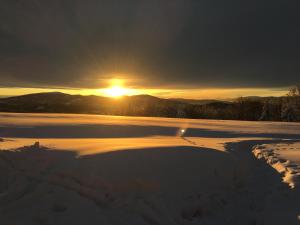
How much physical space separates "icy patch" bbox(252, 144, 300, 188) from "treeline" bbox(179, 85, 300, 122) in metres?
36.4

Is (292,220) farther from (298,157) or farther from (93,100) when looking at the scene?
(93,100)

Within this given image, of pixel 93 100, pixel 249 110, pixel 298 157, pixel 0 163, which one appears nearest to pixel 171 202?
pixel 0 163

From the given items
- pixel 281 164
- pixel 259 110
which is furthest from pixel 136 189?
pixel 259 110

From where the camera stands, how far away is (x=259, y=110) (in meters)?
66.9

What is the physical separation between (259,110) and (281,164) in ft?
196

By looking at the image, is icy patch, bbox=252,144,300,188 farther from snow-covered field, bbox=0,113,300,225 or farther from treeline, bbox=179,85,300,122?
treeline, bbox=179,85,300,122

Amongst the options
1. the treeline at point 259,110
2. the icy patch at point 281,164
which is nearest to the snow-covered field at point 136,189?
the icy patch at point 281,164

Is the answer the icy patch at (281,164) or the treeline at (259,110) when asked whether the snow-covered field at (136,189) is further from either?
the treeline at (259,110)

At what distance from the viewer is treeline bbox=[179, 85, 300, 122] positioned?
4806cm

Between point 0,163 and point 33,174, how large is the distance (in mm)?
883

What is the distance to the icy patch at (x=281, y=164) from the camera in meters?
7.68

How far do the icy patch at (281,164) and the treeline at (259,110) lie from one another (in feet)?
119

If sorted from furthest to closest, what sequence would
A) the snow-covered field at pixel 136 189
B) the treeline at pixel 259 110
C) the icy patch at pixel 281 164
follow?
the treeline at pixel 259 110 < the icy patch at pixel 281 164 < the snow-covered field at pixel 136 189

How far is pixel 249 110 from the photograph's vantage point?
6619 centimetres
